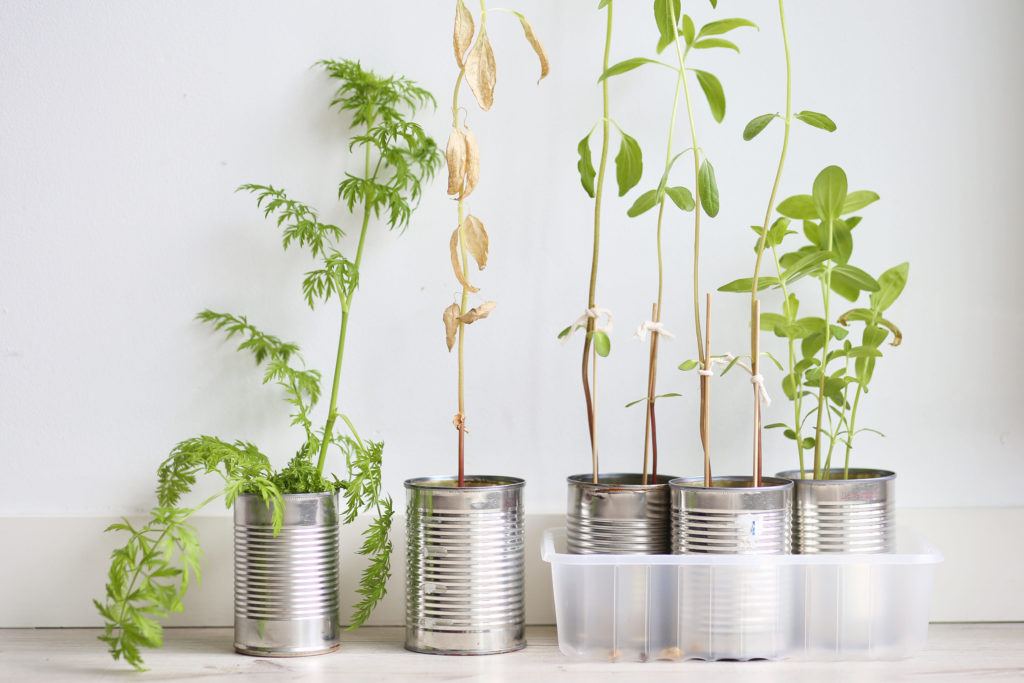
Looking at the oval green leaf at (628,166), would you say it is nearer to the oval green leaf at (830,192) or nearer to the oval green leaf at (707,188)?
the oval green leaf at (707,188)

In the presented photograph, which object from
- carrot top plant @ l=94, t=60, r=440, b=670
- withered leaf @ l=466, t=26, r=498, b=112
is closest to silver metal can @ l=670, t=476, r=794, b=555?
carrot top plant @ l=94, t=60, r=440, b=670

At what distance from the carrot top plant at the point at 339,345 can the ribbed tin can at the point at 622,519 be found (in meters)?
0.22

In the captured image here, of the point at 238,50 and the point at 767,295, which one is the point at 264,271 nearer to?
the point at 238,50

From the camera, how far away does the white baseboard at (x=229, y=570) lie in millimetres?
1036

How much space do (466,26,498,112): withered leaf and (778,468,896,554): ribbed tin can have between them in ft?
1.64

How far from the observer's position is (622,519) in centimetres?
88

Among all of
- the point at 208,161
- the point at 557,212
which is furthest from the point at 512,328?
the point at 208,161

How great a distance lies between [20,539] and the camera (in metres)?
1.04

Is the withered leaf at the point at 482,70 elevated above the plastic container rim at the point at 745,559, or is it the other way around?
the withered leaf at the point at 482,70

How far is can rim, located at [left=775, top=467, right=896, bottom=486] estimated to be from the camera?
890mm

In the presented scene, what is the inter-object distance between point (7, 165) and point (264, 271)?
34 centimetres

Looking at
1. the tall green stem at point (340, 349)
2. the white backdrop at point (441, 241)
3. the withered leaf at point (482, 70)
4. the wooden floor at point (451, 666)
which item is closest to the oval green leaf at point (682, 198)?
the white backdrop at point (441, 241)

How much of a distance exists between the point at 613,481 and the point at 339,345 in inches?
13.6

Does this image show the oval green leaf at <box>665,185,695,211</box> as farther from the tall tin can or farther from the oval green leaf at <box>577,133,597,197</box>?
the tall tin can
